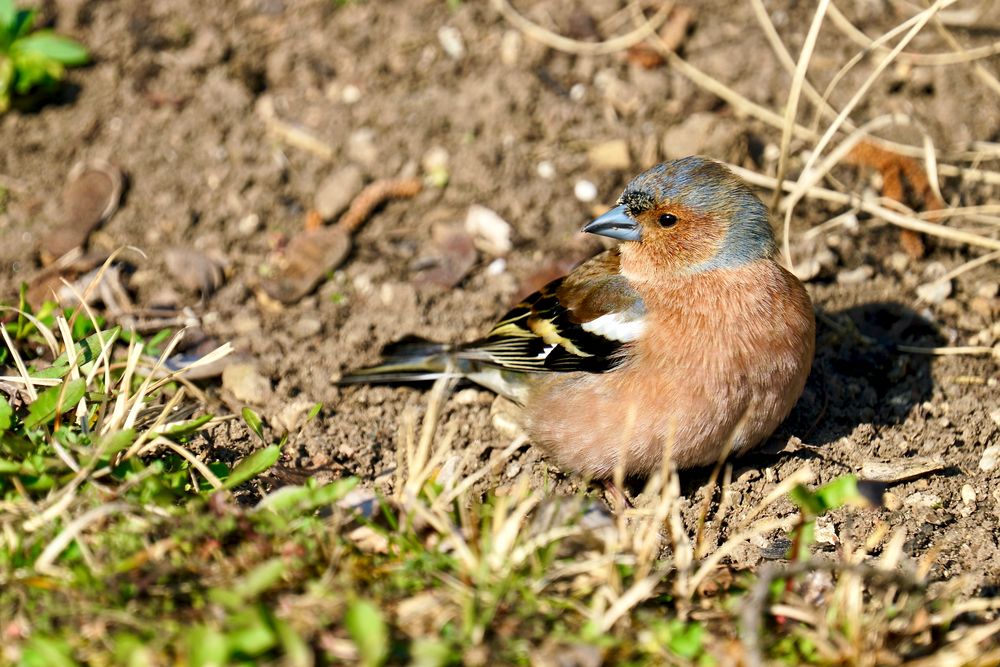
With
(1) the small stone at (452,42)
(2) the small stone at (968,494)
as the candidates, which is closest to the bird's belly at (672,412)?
(2) the small stone at (968,494)

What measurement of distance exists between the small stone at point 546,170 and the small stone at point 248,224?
1491mm

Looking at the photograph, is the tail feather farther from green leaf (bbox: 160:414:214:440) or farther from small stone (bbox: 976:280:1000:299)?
small stone (bbox: 976:280:1000:299)

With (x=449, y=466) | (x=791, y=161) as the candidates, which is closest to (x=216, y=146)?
(x=449, y=466)

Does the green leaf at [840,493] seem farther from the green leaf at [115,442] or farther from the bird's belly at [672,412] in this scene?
the green leaf at [115,442]

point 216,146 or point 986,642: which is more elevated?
point 216,146

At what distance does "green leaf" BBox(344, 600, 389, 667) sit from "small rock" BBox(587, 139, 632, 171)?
3.53 metres

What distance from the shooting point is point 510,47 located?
5.90 meters

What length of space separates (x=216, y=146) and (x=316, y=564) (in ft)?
11.3

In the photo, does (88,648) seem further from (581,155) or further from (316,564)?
(581,155)

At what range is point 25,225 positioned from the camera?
5297mm

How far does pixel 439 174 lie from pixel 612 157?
0.92 m

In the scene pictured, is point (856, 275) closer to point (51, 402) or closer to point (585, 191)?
point (585, 191)

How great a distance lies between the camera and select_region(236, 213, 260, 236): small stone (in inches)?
211

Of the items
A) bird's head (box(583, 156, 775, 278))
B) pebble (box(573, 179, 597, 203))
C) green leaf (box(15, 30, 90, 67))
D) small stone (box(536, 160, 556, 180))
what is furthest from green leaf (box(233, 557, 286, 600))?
green leaf (box(15, 30, 90, 67))
